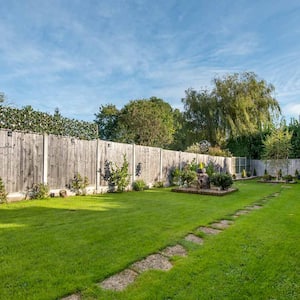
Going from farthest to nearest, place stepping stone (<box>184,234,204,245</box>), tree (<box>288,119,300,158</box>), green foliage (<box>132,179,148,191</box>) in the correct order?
1. tree (<box>288,119,300,158</box>)
2. green foliage (<box>132,179,148,191</box>)
3. stepping stone (<box>184,234,204,245</box>)

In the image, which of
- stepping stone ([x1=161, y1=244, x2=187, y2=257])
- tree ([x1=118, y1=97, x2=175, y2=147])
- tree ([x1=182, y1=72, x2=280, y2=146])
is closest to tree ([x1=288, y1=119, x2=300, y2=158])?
tree ([x1=182, y1=72, x2=280, y2=146])

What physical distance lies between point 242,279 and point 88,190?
22.5 feet

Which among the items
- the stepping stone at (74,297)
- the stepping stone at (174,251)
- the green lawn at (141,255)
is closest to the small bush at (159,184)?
the green lawn at (141,255)

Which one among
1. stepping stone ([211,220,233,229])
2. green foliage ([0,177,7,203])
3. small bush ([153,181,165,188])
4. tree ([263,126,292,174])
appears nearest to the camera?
stepping stone ([211,220,233,229])

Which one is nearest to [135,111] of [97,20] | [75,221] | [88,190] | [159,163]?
[159,163]

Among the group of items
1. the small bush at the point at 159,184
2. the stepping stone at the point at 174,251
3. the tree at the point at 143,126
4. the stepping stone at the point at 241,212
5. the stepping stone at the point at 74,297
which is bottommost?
the stepping stone at the point at 241,212

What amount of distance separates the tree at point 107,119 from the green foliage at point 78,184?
1934cm

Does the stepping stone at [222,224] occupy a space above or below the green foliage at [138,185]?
below

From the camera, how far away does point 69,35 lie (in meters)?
10.5

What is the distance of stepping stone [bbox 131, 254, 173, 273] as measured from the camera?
9.27ft

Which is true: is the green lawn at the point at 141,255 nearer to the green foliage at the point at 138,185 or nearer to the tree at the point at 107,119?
the green foliage at the point at 138,185

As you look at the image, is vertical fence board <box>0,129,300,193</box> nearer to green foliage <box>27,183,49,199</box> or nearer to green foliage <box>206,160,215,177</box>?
green foliage <box>27,183,49,199</box>

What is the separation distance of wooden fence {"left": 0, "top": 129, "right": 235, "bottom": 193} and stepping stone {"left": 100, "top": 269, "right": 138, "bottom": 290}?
509 centimetres

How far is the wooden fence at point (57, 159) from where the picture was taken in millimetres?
6688
